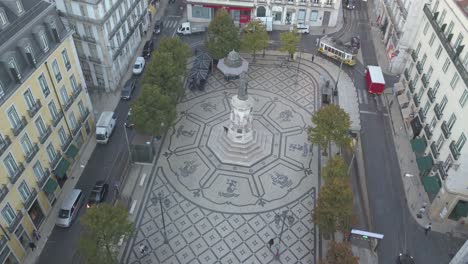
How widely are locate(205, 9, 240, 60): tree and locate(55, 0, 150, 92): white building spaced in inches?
639

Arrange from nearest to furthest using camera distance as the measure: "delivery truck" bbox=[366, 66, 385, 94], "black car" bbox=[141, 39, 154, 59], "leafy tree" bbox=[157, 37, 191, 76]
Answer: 1. "leafy tree" bbox=[157, 37, 191, 76]
2. "delivery truck" bbox=[366, 66, 385, 94]
3. "black car" bbox=[141, 39, 154, 59]

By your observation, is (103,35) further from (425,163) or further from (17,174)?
(425,163)

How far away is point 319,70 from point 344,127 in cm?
2783

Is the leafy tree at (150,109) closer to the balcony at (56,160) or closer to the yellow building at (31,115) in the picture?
the yellow building at (31,115)

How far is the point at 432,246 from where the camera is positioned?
50.0 meters

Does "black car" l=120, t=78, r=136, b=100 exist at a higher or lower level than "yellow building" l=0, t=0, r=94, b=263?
lower

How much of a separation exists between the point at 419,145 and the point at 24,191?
2167 inches

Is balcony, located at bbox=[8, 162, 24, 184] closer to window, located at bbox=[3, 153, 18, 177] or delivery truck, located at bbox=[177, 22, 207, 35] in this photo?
window, located at bbox=[3, 153, 18, 177]

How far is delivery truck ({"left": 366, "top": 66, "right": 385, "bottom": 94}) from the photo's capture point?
70.3 metres

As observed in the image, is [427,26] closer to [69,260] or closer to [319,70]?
[319,70]

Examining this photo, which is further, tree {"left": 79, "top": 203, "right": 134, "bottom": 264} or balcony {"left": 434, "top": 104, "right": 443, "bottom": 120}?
balcony {"left": 434, "top": 104, "right": 443, "bottom": 120}

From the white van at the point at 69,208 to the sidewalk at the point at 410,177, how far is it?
1764 inches

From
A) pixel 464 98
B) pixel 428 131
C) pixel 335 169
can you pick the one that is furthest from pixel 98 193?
pixel 464 98

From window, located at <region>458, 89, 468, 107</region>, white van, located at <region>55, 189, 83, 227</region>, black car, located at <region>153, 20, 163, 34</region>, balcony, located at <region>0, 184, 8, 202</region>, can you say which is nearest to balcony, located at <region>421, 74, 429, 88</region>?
window, located at <region>458, 89, 468, 107</region>
